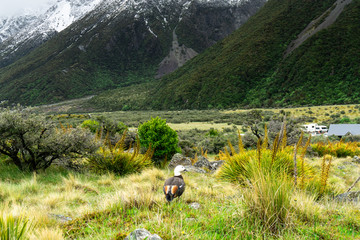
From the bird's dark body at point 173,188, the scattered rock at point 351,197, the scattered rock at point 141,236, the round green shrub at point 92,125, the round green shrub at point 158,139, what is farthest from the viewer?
the round green shrub at point 92,125

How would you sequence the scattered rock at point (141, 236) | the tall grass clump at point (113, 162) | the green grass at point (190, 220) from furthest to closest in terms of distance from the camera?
the tall grass clump at point (113, 162)
the green grass at point (190, 220)
the scattered rock at point (141, 236)

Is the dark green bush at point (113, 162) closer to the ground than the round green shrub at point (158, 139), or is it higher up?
higher up

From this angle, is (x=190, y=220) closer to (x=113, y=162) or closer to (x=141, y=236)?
(x=141, y=236)

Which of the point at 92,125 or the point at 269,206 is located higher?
the point at 269,206

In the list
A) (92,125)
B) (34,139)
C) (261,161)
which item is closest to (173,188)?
(261,161)

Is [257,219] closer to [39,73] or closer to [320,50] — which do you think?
[320,50]

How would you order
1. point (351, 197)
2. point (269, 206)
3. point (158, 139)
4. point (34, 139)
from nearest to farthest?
1. point (269, 206)
2. point (351, 197)
3. point (34, 139)
4. point (158, 139)

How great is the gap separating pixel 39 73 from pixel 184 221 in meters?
188

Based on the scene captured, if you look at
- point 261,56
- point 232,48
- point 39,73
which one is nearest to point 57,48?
point 39,73

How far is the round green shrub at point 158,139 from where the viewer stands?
11891 mm

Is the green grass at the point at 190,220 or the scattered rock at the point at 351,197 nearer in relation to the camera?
the green grass at the point at 190,220

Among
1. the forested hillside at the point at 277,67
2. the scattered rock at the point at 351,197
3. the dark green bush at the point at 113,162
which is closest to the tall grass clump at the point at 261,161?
the scattered rock at the point at 351,197

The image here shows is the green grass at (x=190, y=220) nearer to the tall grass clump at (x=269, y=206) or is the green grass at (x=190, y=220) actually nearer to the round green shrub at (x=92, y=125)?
the tall grass clump at (x=269, y=206)

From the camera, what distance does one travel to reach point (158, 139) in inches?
476
